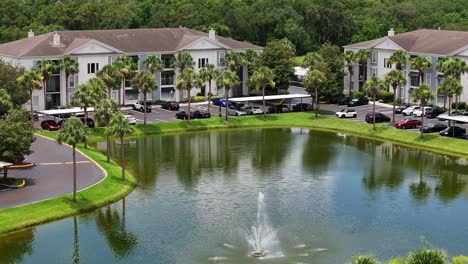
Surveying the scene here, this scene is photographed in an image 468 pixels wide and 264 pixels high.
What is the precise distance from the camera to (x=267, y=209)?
72.8 metres

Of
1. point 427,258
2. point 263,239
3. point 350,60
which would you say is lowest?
point 263,239

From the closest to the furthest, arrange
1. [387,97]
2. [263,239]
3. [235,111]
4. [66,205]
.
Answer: [263,239] → [66,205] → [235,111] → [387,97]

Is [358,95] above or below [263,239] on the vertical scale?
above

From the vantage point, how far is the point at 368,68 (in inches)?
5512

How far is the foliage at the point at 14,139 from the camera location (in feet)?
254

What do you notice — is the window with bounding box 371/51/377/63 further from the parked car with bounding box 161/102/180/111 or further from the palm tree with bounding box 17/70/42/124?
the palm tree with bounding box 17/70/42/124

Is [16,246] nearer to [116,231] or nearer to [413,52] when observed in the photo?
[116,231]

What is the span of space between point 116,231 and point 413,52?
7875 centimetres

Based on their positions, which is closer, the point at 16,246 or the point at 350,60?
the point at 16,246

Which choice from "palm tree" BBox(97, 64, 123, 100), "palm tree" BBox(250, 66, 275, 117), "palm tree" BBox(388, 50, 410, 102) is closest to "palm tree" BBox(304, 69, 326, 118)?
"palm tree" BBox(250, 66, 275, 117)

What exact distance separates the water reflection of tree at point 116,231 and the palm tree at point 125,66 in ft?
162

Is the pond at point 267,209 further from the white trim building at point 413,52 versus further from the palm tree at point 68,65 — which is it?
Result: the white trim building at point 413,52

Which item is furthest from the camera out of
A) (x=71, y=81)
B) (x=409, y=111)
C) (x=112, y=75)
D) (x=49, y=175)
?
(x=71, y=81)

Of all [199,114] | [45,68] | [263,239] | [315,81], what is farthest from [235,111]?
[263,239]
